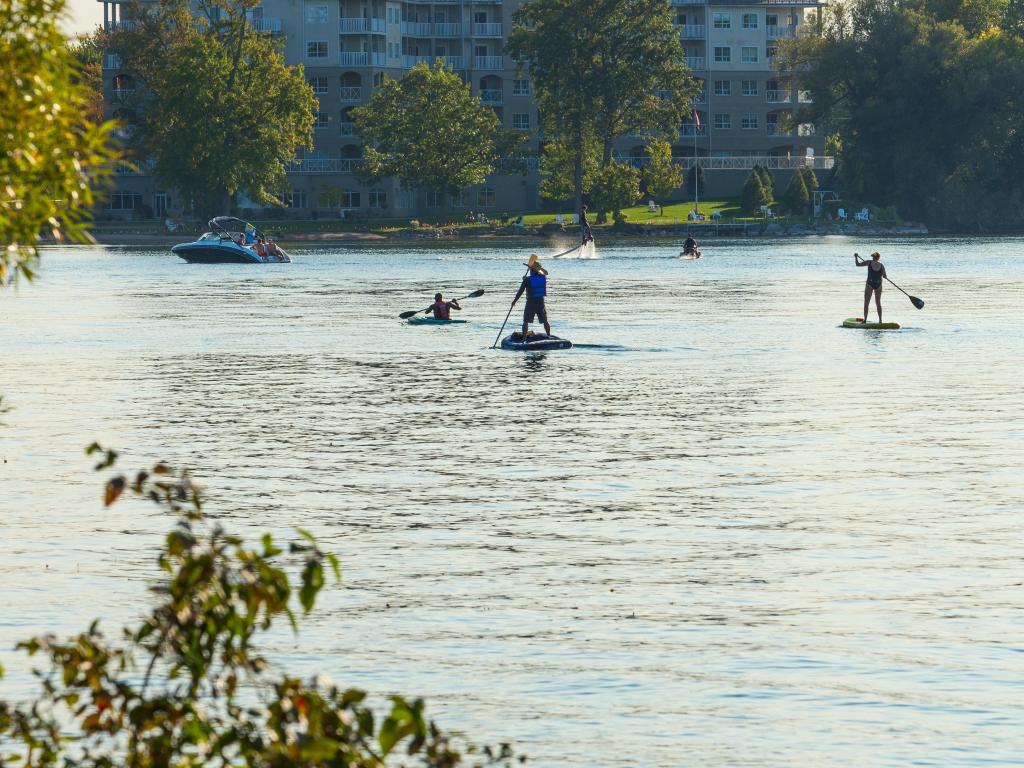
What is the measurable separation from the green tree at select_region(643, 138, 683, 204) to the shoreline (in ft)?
16.9

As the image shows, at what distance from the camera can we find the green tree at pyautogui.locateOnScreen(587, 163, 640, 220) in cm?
15762

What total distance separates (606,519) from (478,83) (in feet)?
539

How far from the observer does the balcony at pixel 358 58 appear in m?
177

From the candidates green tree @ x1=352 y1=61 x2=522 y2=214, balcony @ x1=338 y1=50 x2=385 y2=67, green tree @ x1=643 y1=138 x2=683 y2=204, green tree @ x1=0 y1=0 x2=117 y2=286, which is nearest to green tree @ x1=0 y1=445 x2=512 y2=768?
green tree @ x1=0 y1=0 x2=117 y2=286

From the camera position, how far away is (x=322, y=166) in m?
175

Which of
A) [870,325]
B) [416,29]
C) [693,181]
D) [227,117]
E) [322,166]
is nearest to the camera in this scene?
[870,325]

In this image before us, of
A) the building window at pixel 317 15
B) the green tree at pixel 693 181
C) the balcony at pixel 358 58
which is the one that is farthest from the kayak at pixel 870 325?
the building window at pixel 317 15

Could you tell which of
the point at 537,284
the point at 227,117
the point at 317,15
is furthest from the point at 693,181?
the point at 537,284

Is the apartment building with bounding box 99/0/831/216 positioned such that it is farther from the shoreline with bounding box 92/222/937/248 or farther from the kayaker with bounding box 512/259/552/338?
the kayaker with bounding box 512/259/552/338

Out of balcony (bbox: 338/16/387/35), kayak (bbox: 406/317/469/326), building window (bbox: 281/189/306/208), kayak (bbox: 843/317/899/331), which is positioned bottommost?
kayak (bbox: 406/317/469/326)

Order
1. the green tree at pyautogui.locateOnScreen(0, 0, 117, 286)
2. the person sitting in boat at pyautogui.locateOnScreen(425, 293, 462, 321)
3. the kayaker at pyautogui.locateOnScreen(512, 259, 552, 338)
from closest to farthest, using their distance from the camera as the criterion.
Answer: the green tree at pyautogui.locateOnScreen(0, 0, 117, 286)
the kayaker at pyautogui.locateOnScreen(512, 259, 552, 338)
the person sitting in boat at pyautogui.locateOnScreen(425, 293, 462, 321)

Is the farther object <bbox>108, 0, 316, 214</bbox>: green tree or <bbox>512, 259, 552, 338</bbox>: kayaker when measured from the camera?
<bbox>108, 0, 316, 214</bbox>: green tree

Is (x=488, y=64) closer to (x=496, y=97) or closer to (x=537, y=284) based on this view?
(x=496, y=97)

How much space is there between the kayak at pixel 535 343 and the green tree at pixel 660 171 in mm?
114648
